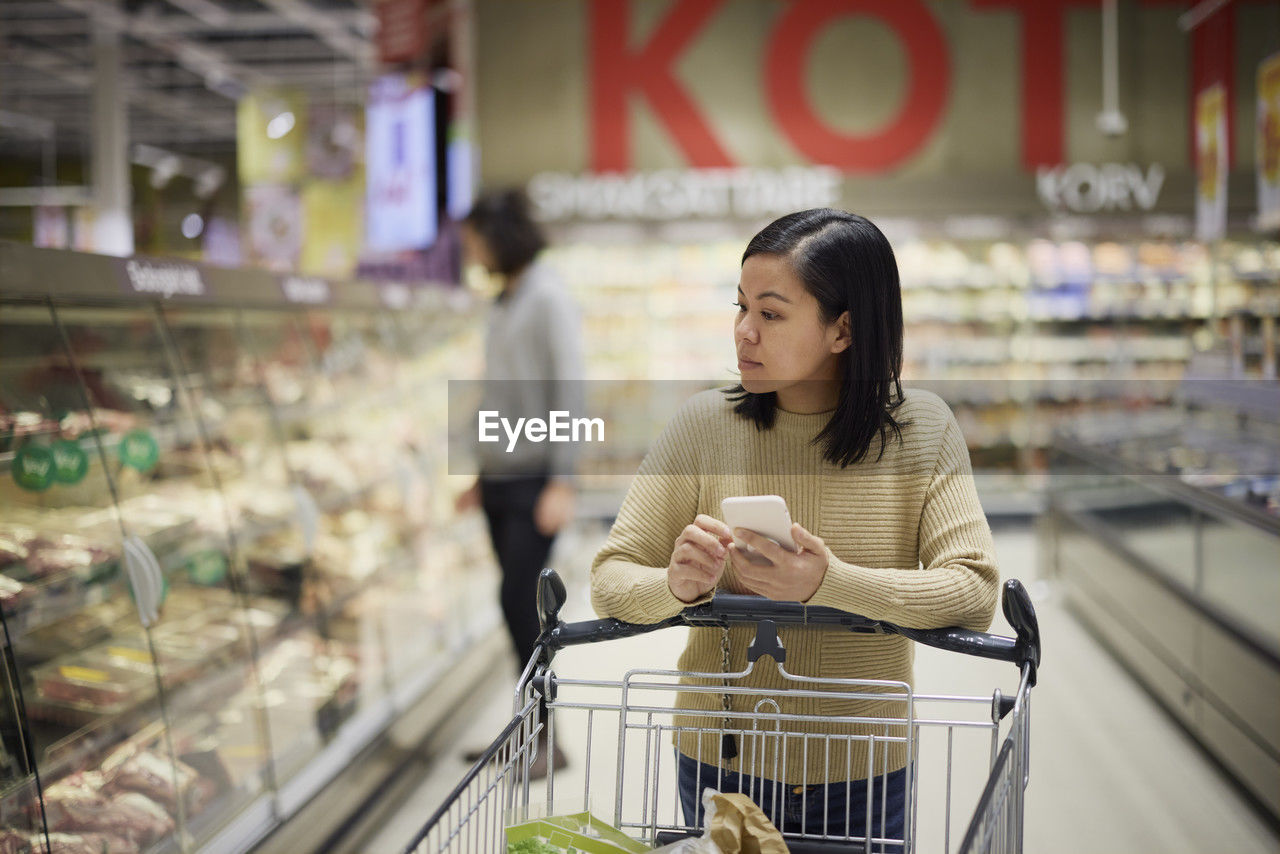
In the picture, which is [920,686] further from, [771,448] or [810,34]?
[810,34]

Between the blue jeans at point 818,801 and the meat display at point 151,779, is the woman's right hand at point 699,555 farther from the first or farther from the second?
the meat display at point 151,779

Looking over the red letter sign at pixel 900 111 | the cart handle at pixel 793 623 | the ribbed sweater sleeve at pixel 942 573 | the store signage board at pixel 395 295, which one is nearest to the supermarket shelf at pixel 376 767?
the store signage board at pixel 395 295

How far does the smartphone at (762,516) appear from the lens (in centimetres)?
105

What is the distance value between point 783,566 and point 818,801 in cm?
45

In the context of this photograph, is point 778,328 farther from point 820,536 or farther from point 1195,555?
point 1195,555

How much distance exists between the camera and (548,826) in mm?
1186

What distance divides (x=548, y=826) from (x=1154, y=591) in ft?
12.5

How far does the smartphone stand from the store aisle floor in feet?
4.06

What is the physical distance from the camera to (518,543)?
3572 millimetres

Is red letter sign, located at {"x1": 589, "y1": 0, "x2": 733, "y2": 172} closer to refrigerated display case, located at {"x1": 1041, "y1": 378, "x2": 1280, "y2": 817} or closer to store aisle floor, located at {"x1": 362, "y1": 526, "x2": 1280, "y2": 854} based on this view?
refrigerated display case, located at {"x1": 1041, "y1": 378, "x2": 1280, "y2": 817}

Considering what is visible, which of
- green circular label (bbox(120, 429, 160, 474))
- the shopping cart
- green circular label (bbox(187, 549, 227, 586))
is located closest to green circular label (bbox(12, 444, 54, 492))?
green circular label (bbox(120, 429, 160, 474))

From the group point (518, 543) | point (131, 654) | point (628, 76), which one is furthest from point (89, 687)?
point (628, 76)

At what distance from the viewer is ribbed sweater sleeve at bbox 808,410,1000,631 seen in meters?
1.18

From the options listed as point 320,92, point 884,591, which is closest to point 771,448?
point 884,591
